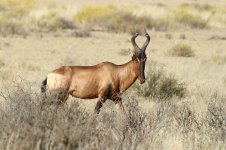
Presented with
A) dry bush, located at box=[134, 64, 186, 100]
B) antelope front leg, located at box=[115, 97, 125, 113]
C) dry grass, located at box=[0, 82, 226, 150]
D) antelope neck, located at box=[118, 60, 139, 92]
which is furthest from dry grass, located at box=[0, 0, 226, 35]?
dry grass, located at box=[0, 82, 226, 150]

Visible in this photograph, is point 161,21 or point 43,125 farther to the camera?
point 161,21

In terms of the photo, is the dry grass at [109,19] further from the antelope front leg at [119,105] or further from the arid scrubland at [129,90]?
the antelope front leg at [119,105]

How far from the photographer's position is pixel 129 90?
59.5 feet

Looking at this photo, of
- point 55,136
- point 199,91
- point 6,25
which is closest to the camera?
point 55,136

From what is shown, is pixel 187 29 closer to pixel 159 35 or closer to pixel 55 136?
pixel 159 35

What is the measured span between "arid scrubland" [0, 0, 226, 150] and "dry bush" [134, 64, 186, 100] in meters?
0.03

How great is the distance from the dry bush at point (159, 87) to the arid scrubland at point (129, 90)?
0.03 meters

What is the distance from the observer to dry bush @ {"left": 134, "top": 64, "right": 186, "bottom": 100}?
59.3 feet

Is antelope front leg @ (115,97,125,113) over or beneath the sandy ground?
over

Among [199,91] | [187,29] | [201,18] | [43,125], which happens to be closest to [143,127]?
[43,125]

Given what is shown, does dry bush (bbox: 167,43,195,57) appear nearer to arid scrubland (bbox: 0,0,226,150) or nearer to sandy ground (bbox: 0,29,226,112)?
arid scrubland (bbox: 0,0,226,150)

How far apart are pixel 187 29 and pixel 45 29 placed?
1107 cm

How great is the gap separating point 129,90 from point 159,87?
31.3 inches

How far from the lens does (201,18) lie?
5469 cm
